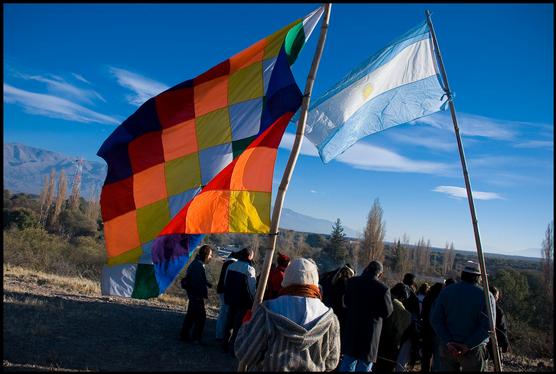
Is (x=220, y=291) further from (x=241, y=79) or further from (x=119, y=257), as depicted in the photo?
(x=241, y=79)

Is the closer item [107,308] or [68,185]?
[107,308]

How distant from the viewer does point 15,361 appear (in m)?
6.17

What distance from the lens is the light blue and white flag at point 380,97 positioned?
5.37 meters

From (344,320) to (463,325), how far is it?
219 centimetres

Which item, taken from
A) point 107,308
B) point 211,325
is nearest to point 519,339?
point 211,325

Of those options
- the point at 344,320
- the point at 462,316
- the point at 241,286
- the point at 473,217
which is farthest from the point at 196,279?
the point at 473,217

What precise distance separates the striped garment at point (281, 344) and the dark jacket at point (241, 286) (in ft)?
14.0

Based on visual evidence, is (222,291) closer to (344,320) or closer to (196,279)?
(196,279)

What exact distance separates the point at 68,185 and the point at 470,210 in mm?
53551

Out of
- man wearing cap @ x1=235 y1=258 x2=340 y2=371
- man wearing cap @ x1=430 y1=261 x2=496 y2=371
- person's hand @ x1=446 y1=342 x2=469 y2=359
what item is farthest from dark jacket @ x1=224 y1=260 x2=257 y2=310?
man wearing cap @ x1=235 y1=258 x2=340 y2=371

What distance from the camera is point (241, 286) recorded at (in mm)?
7242

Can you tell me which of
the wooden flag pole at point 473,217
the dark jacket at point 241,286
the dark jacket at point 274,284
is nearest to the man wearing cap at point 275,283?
the dark jacket at point 274,284

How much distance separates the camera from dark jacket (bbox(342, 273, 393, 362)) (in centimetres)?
506

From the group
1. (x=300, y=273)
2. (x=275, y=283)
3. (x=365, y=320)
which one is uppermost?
(x=300, y=273)
